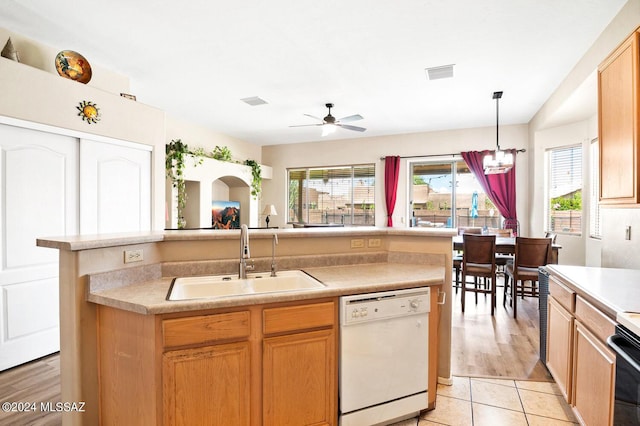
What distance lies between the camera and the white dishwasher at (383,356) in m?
1.89

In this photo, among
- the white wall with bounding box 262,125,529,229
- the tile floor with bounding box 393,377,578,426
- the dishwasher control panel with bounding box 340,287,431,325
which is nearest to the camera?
the dishwasher control panel with bounding box 340,287,431,325

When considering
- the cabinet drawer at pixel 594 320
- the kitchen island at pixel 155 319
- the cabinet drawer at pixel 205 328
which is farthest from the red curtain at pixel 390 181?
the cabinet drawer at pixel 205 328

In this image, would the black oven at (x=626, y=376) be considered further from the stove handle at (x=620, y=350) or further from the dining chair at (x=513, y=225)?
the dining chair at (x=513, y=225)

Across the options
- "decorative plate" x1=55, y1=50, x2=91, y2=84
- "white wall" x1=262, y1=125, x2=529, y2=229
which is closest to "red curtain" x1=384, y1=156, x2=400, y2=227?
"white wall" x1=262, y1=125, x2=529, y2=229

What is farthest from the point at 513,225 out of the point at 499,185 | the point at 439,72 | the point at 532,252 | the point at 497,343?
the point at 439,72

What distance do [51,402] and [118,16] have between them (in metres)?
3.04

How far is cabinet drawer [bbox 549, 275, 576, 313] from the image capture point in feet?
6.70

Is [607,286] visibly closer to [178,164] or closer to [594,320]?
[594,320]

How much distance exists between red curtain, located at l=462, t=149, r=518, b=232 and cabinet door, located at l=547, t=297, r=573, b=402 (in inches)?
163

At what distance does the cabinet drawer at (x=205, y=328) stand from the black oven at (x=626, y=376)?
165 centimetres

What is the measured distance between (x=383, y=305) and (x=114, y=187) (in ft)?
10.3

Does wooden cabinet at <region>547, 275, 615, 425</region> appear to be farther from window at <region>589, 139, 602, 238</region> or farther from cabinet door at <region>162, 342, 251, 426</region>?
window at <region>589, 139, 602, 238</region>

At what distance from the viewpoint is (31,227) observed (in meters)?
2.95

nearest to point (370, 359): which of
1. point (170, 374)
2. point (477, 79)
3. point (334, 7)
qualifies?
point (170, 374)
